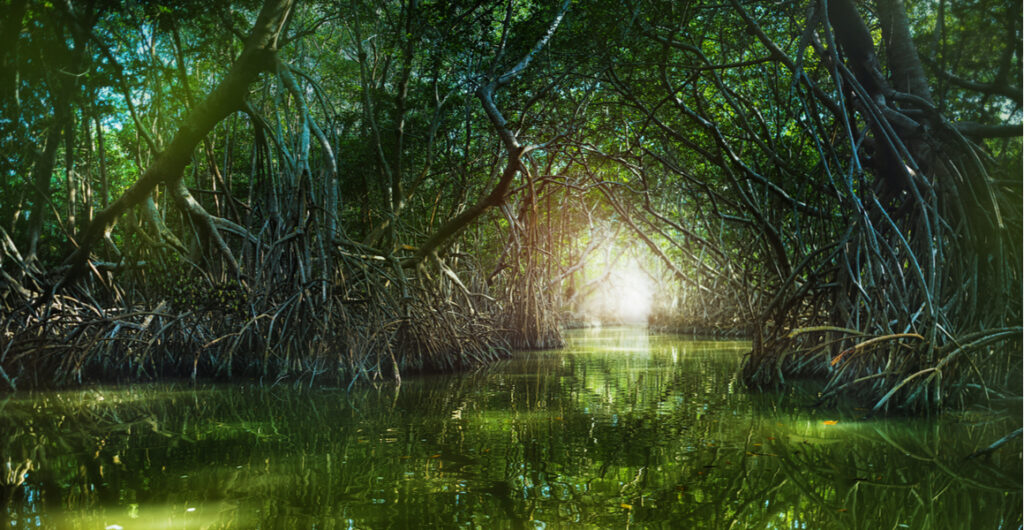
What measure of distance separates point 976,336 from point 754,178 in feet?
9.62

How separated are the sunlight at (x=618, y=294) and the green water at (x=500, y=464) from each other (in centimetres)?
2051

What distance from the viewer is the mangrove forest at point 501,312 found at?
2480 millimetres

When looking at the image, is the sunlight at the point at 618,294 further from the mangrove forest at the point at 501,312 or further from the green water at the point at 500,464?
the green water at the point at 500,464

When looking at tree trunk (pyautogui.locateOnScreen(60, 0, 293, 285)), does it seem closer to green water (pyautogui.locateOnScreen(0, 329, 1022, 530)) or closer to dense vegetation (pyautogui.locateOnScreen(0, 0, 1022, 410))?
dense vegetation (pyautogui.locateOnScreen(0, 0, 1022, 410))

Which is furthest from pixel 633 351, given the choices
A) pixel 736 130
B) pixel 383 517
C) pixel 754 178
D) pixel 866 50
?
pixel 383 517

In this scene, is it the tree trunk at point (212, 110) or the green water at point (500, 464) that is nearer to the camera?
the green water at point (500, 464)

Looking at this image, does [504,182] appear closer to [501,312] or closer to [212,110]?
[212,110]

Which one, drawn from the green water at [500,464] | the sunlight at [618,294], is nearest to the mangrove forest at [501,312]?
the green water at [500,464]

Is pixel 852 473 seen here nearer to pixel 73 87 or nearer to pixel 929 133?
pixel 929 133

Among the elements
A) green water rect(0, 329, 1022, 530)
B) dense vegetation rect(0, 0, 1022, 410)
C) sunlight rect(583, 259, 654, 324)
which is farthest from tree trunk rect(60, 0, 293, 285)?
sunlight rect(583, 259, 654, 324)

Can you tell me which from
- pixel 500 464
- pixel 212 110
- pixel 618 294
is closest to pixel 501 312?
pixel 212 110

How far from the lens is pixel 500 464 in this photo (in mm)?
2809

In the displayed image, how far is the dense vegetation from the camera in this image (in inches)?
159

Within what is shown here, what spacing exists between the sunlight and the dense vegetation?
52.9ft
